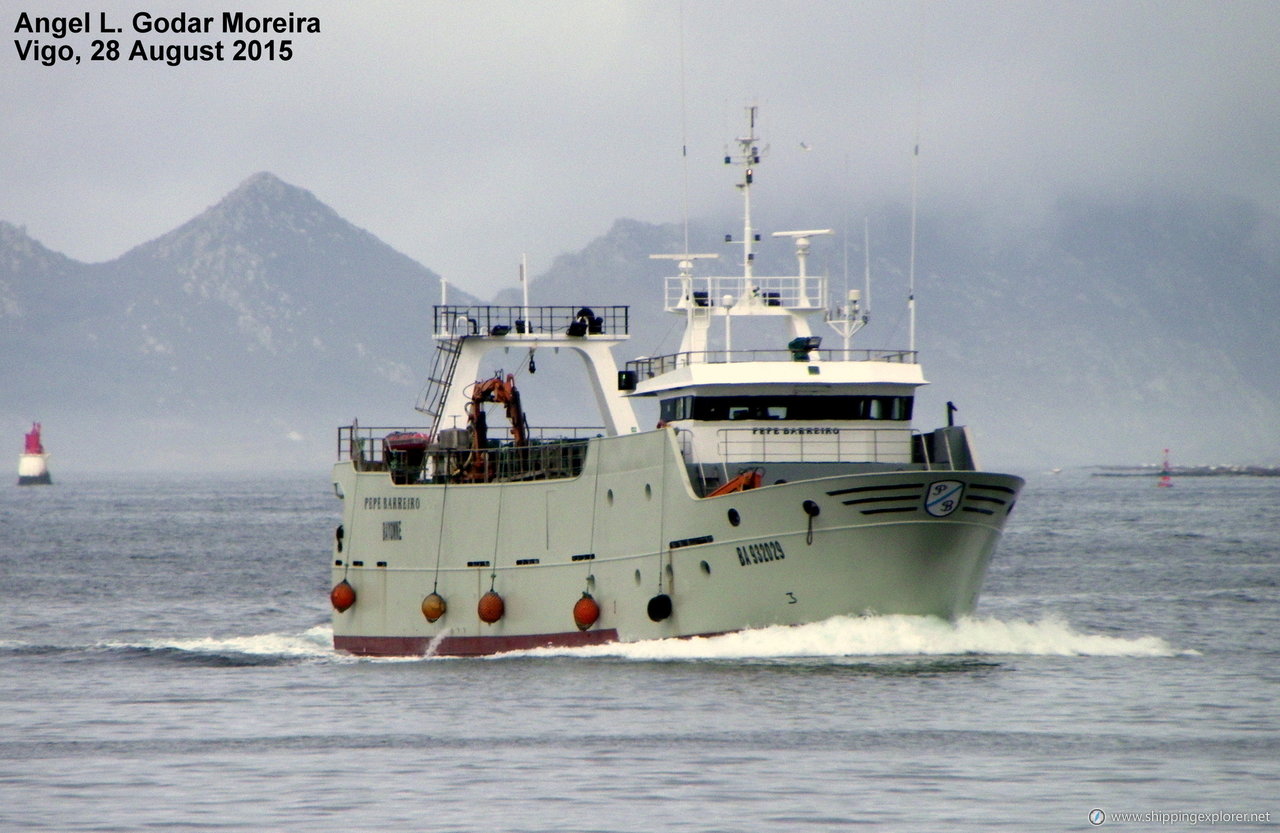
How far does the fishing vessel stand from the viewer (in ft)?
95.1

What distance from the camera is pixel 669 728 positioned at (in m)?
25.0

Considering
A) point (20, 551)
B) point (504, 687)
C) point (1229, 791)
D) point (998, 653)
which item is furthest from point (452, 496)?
point (20, 551)

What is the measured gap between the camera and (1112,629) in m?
40.5

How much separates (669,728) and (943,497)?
6.39 metres

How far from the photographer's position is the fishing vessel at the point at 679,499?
2900 centimetres

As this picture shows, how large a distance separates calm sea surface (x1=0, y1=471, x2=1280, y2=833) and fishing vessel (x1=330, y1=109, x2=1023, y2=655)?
0.87 m

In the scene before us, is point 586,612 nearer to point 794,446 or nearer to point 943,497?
point 794,446

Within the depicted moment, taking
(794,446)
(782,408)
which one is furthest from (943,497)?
(782,408)

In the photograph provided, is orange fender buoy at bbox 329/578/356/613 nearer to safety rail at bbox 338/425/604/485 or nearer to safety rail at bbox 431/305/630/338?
safety rail at bbox 338/425/604/485

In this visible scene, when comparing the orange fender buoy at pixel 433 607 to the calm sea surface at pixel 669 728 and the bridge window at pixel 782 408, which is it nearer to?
the calm sea surface at pixel 669 728

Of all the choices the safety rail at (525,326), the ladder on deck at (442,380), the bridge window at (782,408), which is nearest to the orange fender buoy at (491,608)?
the bridge window at (782,408)

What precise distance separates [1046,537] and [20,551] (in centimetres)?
4627

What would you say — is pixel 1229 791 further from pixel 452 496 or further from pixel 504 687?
pixel 452 496

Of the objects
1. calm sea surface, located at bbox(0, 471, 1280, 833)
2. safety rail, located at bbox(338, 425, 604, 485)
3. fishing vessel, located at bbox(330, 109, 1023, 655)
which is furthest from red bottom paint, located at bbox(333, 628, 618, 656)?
safety rail, located at bbox(338, 425, 604, 485)
